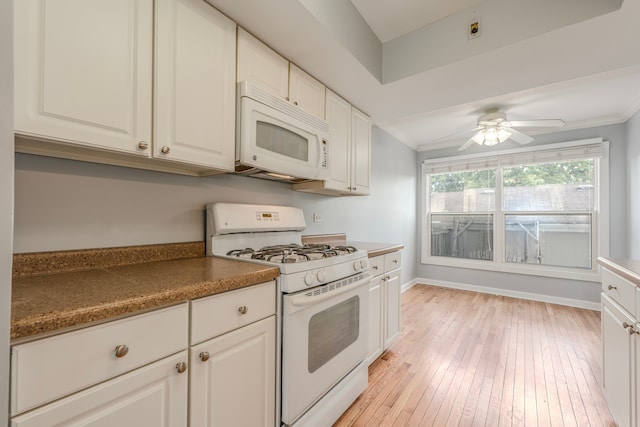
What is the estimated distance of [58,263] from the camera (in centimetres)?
113

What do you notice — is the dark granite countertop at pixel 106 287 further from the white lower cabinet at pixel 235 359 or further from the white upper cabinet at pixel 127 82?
the white upper cabinet at pixel 127 82

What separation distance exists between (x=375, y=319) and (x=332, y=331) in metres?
0.74

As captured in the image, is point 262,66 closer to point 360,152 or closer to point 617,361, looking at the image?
point 360,152

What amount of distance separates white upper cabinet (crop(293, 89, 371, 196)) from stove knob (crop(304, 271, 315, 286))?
2.99 ft

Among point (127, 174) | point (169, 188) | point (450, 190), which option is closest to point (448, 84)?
point (169, 188)

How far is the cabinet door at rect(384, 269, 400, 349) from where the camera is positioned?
233cm

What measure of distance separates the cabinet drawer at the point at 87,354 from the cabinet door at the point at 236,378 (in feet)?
0.47

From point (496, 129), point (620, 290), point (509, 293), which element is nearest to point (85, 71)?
point (620, 290)

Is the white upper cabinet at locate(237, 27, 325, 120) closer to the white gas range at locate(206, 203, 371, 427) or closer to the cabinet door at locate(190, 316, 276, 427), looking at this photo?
the white gas range at locate(206, 203, 371, 427)

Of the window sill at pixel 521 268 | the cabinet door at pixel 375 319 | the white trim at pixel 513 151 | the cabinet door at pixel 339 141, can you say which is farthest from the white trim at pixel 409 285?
the cabinet door at pixel 339 141

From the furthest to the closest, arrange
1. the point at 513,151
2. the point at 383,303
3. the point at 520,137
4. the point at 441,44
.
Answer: the point at 513,151 < the point at 520,137 < the point at 383,303 < the point at 441,44

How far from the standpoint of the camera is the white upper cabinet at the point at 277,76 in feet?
5.00

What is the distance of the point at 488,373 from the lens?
2.11 m

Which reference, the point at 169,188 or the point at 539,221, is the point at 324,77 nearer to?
the point at 169,188
